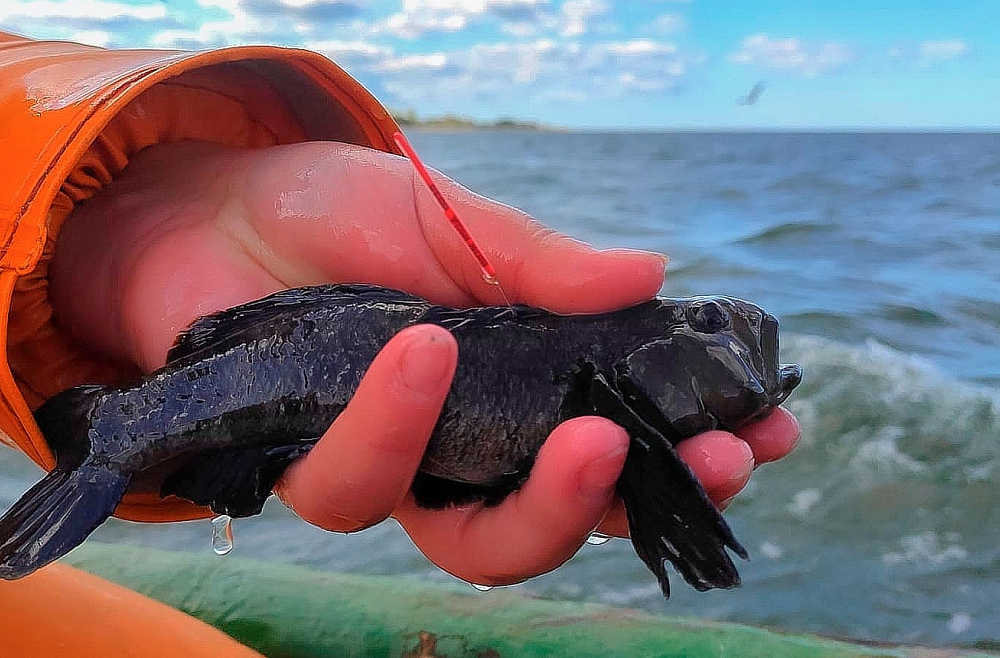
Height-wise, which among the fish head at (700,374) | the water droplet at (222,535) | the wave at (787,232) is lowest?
the wave at (787,232)

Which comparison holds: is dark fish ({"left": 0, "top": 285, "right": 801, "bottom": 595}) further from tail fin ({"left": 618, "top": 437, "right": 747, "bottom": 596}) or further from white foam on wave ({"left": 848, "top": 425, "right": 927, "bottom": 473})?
white foam on wave ({"left": 848, "top": 425, "right": 927, "bottom": 473})

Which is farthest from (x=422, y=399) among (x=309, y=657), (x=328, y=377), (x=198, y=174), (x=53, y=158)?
(x=309, y=657)

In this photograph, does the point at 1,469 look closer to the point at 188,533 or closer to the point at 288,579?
the point at 188,533

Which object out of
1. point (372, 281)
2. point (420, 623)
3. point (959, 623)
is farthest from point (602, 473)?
point (959, 623)

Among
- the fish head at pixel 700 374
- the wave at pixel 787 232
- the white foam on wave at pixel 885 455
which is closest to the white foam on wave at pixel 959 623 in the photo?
the white foam on wave at pixel 885 455

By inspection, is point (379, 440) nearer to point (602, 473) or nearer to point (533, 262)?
point (602, 473)

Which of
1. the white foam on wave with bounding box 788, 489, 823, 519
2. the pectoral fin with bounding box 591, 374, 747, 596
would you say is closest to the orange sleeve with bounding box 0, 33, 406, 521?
the pectoral fin with bounding box 591, 374, 747, 596

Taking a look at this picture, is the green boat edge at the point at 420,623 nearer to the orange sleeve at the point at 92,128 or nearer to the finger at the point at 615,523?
the finger at the point at 615,523
